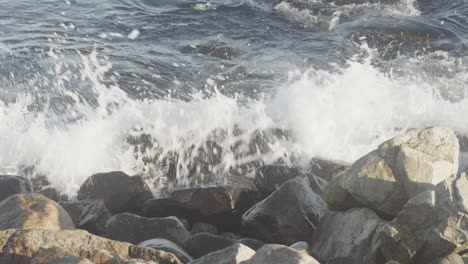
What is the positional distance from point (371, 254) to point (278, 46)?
272 inches

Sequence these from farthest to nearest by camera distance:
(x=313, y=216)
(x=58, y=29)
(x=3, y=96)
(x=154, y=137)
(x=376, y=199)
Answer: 1. (x=58, y=29)
2. (x=3, y=96)
3. (x=154, y=137)
4. (x=313, y=216)
5. (x=376, y=199)

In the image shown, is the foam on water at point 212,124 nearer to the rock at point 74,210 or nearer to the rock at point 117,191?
the rock at point 117,191

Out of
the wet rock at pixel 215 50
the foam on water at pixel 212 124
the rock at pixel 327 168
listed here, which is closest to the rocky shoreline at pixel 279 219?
the rock at pixel 327 168

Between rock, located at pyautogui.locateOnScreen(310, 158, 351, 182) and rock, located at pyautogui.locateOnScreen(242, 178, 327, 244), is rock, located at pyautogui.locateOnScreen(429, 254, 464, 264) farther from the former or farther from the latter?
rock, located at pyautogui.locateOnScreen(310, 158, 351, 182)

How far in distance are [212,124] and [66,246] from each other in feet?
12.0

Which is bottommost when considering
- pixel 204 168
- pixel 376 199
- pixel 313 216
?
pixel 204 168

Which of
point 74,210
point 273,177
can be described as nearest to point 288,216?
point 273,177

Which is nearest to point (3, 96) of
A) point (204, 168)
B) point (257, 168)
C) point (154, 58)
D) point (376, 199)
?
point (154, 58)

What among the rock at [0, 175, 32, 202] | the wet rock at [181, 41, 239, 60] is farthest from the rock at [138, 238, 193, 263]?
the wet rock at [181, 41, 239, 60]

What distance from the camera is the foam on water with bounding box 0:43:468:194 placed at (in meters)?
6.97

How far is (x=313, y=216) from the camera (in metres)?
5.05

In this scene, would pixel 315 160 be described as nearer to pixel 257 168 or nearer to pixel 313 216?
pixel 257 168

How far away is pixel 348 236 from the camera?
14.3 feet

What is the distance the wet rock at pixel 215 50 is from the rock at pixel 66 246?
Result: 6.45 meters
